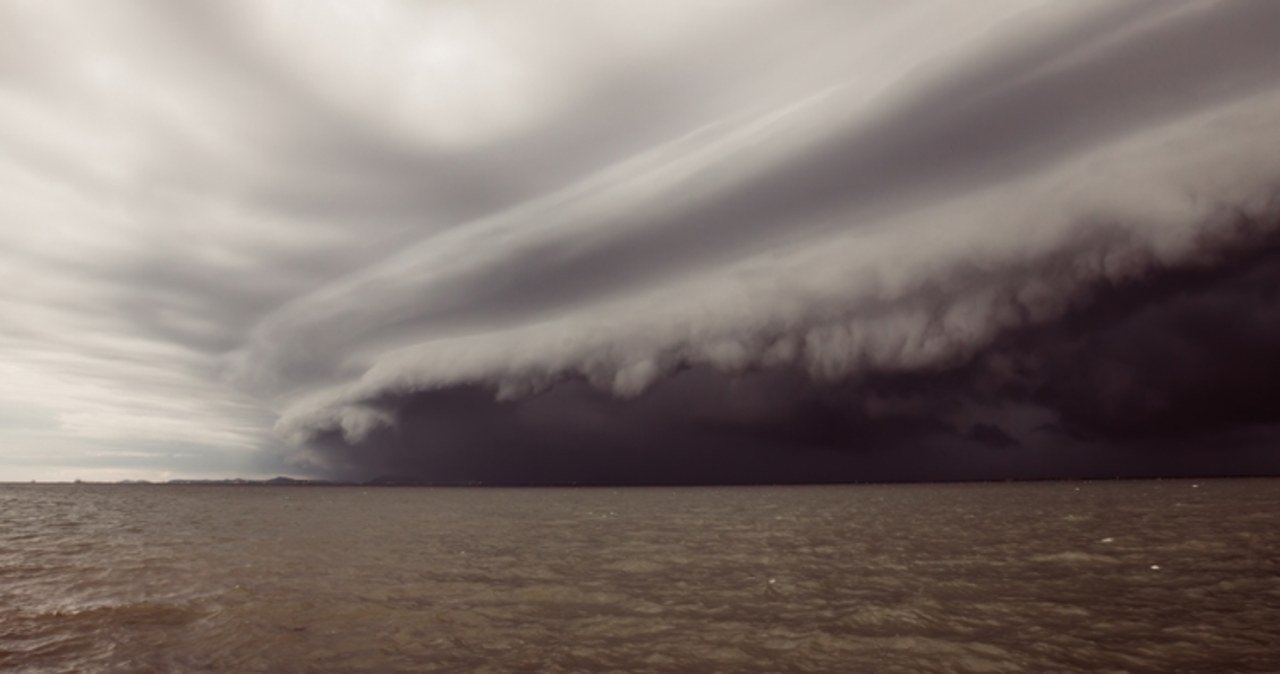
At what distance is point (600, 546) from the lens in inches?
1742

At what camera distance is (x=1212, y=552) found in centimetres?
3164

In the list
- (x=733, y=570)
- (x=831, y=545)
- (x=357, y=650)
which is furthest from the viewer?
(x=831, y=545)

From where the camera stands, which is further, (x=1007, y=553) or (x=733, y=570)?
(x=1007, y=553)

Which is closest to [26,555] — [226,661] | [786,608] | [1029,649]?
[226,661]

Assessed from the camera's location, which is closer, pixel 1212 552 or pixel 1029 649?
pixel 1029 649

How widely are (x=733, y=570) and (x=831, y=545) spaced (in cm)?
1336

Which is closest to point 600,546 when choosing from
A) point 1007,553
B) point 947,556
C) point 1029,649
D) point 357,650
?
point 947,556

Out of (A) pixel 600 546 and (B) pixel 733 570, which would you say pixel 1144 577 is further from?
(A) pixel 600 546

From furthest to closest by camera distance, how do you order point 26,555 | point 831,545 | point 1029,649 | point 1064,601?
point 831,545, point 26,555, point 1064,601, point 1029,649

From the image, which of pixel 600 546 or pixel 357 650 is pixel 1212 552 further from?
pixel 357 650

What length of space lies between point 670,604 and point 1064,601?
13.1 meters

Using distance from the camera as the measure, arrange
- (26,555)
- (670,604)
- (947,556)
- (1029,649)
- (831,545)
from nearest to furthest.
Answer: (1029,649)
(670,604)
(947,556)
(26,555)
(831,545)

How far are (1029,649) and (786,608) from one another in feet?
24.9

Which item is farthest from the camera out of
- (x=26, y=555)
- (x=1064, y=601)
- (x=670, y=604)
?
(x=26, y=555)
